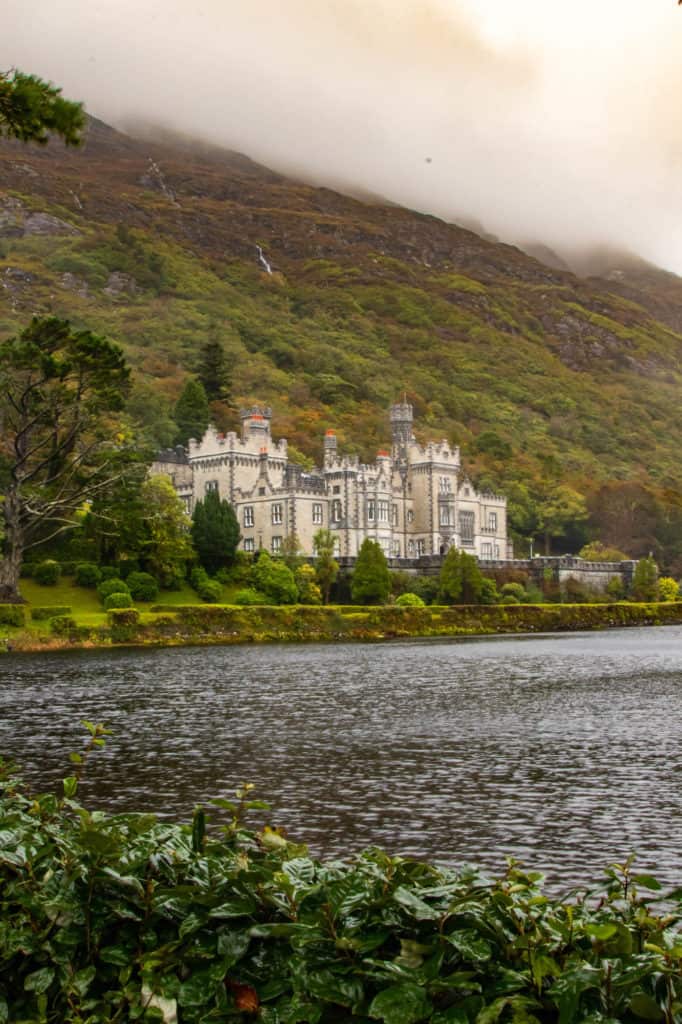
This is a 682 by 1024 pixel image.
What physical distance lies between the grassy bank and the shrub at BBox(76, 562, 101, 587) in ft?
1.94

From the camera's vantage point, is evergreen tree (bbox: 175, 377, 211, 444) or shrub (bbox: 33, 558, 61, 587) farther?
evergreen tree (bbox: 175, 377, 211, 444)

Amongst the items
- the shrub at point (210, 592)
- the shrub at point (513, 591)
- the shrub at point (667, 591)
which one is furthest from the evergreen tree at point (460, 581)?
the shrub at point (667, 591)

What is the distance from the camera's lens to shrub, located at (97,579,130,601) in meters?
72.0

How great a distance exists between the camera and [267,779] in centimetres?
1852

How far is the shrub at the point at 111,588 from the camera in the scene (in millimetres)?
72000

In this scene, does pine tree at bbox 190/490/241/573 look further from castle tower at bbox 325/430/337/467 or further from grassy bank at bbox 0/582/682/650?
castle tower at bbox 325/430/337/467

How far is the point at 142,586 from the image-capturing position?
248ft

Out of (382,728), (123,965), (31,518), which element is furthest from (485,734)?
(31,518)

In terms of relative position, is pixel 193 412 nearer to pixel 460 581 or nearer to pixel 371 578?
pixel 371 578

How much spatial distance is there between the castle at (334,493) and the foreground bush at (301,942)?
94651 mm

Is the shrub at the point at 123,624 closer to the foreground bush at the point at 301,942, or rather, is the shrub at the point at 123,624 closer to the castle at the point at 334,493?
the castle at the point at 334,493

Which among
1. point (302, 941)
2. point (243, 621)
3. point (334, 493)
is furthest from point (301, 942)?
point (334, 493)

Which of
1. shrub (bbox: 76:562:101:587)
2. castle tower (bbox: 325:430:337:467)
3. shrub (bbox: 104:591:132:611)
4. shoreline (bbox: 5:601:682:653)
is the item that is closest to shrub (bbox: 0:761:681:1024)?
shoreline (bbox: 5:601:682:653)

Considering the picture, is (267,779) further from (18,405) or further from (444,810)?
(18,405)
